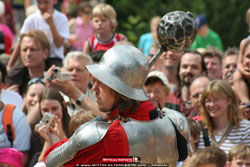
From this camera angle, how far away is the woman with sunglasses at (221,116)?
6.06m

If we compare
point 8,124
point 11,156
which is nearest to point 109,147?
point 11,156

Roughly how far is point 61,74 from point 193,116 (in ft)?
5.49

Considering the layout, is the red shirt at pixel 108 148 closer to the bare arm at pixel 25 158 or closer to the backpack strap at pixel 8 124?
the backpack strap at pixel 8 124

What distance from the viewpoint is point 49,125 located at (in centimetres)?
577

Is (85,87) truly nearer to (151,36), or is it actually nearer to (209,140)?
(209,140)

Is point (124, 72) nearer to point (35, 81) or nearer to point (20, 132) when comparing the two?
point (20, 132)

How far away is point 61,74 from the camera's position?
20.6 feet

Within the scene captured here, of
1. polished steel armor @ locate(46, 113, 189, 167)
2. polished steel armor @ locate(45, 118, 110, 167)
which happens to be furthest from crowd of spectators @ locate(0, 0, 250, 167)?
polished steel armor @ locate(45, 118, 110, 167)

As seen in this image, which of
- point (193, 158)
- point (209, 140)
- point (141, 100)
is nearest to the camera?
point (141, 100)

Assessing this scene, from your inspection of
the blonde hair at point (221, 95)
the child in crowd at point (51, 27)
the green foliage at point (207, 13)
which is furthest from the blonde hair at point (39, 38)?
the green foliage at point (207, 13)

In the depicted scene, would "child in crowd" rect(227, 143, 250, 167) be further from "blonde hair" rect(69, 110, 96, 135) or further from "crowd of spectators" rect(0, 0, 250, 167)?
"blonde hair" rect(69, 110, 96, 135)

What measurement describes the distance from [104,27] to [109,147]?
15.5ft

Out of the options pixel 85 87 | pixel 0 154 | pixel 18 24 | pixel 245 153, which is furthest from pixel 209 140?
pixel 18 24

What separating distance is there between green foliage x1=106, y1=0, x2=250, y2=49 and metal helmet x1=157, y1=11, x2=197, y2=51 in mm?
9612
